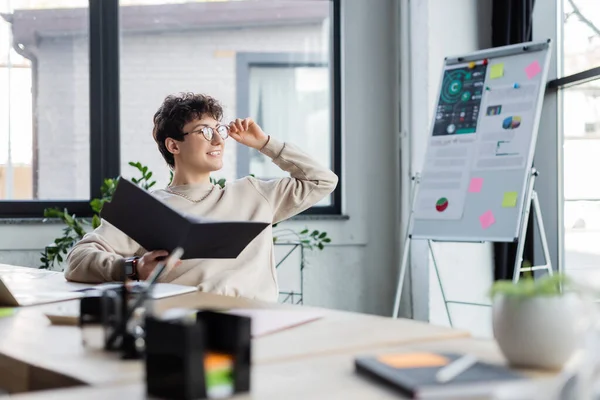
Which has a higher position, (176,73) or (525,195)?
(176,73)

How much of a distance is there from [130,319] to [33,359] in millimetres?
152

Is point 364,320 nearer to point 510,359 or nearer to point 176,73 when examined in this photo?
point 510,359

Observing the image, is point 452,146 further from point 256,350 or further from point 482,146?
point 256,350

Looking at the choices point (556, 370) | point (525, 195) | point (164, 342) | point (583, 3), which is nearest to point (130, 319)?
point (164, 342)

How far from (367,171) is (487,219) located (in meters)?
1.14

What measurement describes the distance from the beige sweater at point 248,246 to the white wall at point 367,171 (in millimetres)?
1800

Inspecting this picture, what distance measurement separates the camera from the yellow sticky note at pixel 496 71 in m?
3.45

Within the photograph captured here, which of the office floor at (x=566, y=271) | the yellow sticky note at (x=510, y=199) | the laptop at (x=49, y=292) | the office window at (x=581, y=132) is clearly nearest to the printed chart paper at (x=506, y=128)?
the yellow sticky note at (x=510, y=199)

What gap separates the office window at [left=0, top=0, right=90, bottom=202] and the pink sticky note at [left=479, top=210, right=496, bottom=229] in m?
2.11

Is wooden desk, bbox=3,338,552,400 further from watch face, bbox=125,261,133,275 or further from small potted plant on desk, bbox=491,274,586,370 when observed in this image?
watch face, bbox=125,261,133,275

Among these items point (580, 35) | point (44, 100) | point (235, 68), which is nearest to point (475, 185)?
point (580, 35)

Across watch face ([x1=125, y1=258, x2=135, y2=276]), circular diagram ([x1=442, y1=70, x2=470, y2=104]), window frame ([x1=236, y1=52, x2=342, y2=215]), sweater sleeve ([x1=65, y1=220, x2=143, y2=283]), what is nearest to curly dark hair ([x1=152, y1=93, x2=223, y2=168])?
sweater sleeve ([x1=65, y1=220, x2=143, y2=283])

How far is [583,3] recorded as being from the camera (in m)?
3.51

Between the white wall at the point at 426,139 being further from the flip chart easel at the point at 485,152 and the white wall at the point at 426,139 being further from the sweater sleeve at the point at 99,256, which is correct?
the sweater sleeve at the point at 99,256
